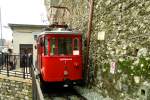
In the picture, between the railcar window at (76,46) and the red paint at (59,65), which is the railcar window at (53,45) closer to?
the red paint at (59,65)

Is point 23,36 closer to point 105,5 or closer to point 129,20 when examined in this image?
point 105,5

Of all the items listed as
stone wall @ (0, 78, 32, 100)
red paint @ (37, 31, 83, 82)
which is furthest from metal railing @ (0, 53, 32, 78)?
red paint @ (37, 31, 83, 82)

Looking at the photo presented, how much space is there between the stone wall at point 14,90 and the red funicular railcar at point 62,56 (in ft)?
11.2

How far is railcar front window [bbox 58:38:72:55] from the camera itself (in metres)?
11.2

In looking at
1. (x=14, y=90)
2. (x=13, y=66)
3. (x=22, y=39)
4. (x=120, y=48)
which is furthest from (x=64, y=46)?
(x=22, y=39)

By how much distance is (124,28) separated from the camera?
923 centimetres

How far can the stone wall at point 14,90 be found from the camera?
14.2m

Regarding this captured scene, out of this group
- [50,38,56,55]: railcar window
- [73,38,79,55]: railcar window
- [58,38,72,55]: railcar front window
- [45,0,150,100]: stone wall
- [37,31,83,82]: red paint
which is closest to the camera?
[45,0,150,100]: stone wall

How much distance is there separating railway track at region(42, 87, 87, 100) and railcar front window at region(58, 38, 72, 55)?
1656 millimetres

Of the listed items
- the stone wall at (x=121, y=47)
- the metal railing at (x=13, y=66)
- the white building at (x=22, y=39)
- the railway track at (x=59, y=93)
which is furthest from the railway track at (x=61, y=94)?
the white building at (x=22, y=39)

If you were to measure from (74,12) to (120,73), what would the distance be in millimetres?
6977

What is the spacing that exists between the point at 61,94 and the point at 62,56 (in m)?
1.63

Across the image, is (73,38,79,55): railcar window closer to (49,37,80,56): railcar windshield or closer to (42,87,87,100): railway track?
(49,37,80,56): railcar windshield

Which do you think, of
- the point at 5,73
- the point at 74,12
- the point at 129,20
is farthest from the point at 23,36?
the point at 129,20
